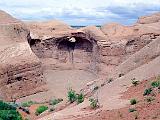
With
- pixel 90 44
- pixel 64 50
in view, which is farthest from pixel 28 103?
pixel 64 50

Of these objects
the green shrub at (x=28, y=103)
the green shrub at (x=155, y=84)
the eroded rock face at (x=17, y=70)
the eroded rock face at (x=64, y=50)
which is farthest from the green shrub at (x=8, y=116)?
the eroded rock face at (x=64, y=50)

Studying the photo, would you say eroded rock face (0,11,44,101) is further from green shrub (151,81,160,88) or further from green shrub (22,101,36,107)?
green shrub (151,81,160,88)

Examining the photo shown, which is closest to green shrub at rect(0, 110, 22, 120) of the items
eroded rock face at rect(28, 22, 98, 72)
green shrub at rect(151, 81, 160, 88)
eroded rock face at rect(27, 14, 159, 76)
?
green shrub at rect(151, 81, 160, 88)

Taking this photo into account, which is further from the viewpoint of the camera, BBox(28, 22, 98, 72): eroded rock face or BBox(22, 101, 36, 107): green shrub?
BBox(28, 22, 98, 72): eroded rock face

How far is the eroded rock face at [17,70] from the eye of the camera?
109 ft

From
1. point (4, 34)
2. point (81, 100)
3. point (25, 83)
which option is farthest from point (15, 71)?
point (81, 100)

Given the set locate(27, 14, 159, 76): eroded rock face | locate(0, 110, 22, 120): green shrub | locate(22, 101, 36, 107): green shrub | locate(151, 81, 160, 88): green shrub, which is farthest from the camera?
→ locate(27, 14, 159, 76): eroded rock face

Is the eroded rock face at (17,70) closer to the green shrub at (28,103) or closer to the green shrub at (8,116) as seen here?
the green shrub at (28,103)

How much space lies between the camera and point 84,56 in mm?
47125

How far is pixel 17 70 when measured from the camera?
34.2m

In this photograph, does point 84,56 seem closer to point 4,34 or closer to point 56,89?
point 56,89

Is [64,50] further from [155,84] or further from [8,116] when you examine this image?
[155,84]

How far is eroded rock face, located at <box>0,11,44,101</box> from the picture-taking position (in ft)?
109

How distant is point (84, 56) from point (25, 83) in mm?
13420
